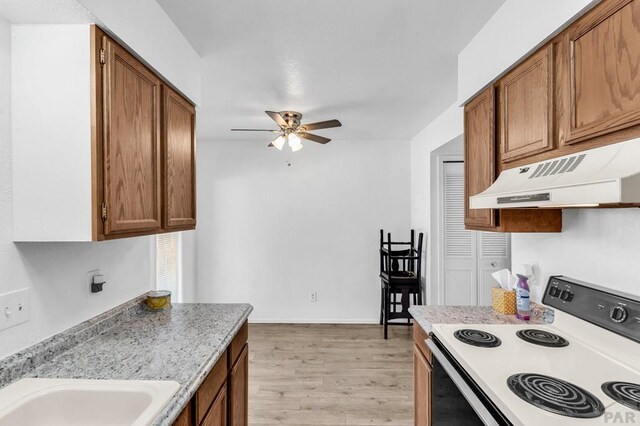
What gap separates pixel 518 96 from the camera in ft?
5.47

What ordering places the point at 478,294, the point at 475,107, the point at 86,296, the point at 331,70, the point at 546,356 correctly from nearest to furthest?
1. the point at 546,356
2. the point at 86,296
3. the point at 475,107
4. the point at 331,70
5. the point at 478,294

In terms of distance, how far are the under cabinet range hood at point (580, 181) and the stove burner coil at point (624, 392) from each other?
60 centimetres

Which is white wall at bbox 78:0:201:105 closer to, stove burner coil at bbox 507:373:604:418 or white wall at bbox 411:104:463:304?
stove burner coil at bbox 507:373:604:418

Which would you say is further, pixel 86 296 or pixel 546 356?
pixel 86 296

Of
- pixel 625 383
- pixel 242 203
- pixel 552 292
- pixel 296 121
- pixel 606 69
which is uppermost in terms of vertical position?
pixel 296 121

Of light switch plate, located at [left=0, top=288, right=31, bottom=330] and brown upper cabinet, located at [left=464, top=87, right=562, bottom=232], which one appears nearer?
light switch plate, located at [left=0, top=288, right=31, bottom=330]

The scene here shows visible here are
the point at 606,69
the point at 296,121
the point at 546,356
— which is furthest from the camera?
the point at 296,121

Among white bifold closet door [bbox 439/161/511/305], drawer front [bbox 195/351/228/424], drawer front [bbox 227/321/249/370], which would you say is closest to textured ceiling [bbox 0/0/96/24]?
drawer front [bbox 195/351/228/424]

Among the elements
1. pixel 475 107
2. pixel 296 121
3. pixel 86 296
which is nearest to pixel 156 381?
pixel 86 296

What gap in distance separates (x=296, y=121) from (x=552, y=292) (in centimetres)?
255

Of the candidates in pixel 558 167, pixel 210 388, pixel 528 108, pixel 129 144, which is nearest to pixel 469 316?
pixel 558 167

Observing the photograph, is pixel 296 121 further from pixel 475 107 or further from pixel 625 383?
pixel 625 383

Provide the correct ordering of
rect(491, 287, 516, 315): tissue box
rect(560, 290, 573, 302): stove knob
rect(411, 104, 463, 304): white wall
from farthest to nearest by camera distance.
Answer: rect(411, 104, 463, 304): white wall < rect(491, 287, 516, 315): tissue box < rect(560, 290, 573, 302): stove knob

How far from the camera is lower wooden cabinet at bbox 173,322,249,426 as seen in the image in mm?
1271
